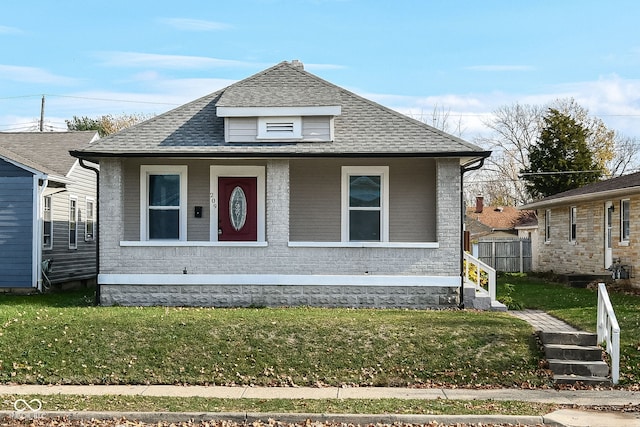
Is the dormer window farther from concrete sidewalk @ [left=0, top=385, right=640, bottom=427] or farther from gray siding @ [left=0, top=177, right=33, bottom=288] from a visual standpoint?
gray siding @ [left=0, top=177, right=33, bottom=288]

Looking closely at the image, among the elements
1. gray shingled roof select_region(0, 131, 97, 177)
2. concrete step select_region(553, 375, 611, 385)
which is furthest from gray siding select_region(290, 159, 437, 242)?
gray shingled roof select_region(0, 131, 97, 177)

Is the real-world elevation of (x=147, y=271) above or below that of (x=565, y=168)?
below

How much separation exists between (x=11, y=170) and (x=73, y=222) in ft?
12.8

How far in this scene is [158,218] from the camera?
700 inches

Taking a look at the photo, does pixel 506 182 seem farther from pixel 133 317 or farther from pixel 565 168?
pixel 133 317

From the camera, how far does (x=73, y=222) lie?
24656 mm

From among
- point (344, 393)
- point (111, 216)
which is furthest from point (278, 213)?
→ point (344, 393)

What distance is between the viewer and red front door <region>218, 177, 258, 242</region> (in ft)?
58.6

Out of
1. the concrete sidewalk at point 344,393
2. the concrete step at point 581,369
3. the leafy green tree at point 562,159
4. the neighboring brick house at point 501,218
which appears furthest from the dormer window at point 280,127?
the neighboring brick house at point 501,218

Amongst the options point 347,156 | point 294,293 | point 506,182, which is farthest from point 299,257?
point 506,182

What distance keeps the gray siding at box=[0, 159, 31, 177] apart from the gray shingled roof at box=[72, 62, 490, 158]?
5003 mm

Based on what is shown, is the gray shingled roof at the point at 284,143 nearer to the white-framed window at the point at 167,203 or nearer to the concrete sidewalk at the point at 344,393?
the white-framed window at the point at 167,203

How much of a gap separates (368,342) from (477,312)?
3.79m

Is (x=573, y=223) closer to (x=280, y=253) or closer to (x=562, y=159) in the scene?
(x=280, y=253)
